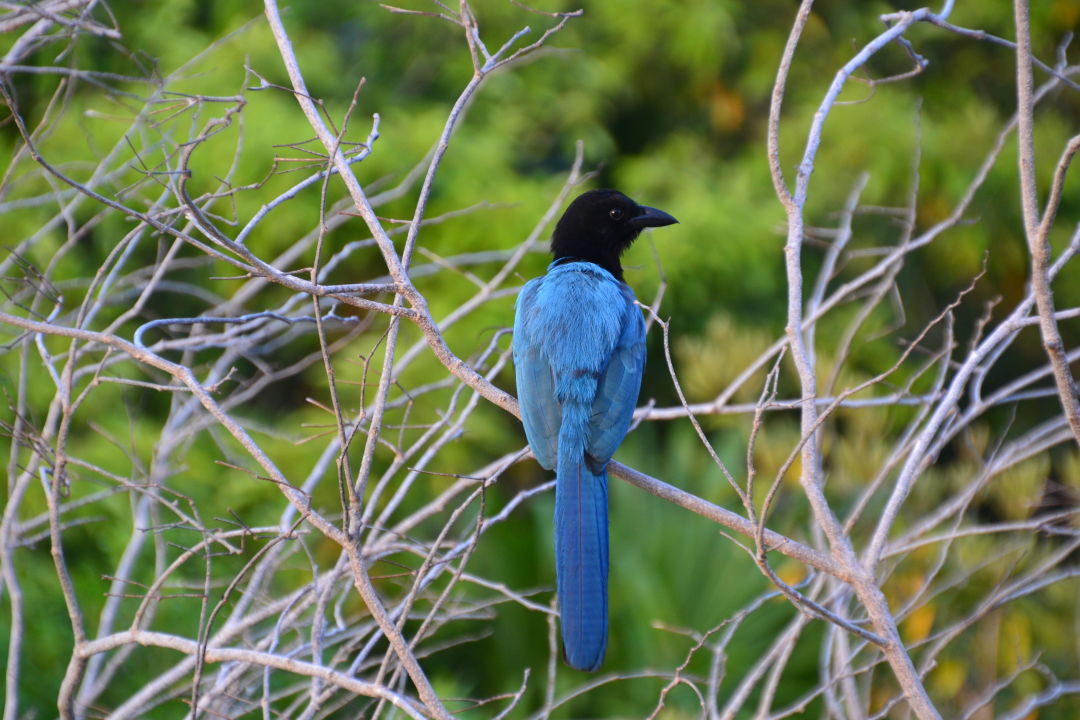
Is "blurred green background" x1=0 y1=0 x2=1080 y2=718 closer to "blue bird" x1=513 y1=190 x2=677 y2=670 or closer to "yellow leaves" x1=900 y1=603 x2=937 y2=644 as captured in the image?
"yellow leaves" x1=900 y1=603 x2=937 y2=644

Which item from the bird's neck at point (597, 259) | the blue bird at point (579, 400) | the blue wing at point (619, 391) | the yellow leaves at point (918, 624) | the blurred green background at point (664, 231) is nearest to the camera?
the blue bird at point (579, 400)

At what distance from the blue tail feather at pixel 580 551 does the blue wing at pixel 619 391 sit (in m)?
0.06

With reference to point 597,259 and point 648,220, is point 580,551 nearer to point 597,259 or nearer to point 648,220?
point 597,259

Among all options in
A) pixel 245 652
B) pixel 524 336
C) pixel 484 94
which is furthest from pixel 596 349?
pixel 484 94

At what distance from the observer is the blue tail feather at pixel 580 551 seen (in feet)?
8.30

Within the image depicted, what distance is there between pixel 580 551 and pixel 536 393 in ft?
2.06

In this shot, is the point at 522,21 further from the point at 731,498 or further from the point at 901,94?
the point at 731,498

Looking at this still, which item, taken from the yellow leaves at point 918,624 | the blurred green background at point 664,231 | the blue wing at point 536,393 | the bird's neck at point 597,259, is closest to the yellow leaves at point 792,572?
the blurred green background at point 664,231

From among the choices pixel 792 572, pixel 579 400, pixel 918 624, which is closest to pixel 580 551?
pixel 579 400

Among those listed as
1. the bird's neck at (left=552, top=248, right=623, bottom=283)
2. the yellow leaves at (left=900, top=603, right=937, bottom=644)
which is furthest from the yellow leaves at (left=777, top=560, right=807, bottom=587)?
the bird's neck at (left=552, top=248, right=623, bottom=283)

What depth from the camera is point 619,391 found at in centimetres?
330

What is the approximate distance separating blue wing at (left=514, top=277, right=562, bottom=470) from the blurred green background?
941 millimetres

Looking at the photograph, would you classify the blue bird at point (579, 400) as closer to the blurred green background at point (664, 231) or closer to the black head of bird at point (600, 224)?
the black head of bird at point (600, 224)

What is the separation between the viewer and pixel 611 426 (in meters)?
3.16
